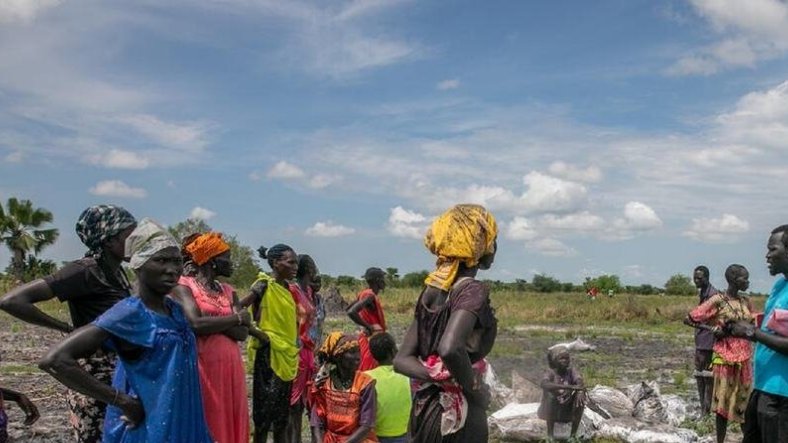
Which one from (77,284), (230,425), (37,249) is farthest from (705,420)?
(37,249)

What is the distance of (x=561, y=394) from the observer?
24.3ft

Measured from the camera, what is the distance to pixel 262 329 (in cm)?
648

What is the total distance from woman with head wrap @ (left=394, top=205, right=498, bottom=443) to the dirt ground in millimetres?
5020

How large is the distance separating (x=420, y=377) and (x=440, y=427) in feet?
0.73

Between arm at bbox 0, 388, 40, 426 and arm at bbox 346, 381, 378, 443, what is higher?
arm at bbox 0, 388, 40, 426

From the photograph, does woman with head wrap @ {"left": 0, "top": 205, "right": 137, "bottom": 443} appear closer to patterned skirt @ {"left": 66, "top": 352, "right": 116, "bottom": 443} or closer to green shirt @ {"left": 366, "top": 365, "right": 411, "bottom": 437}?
patterned skirt @ {"left": 66, "top": 352, "right": 116, "bottom": 443}

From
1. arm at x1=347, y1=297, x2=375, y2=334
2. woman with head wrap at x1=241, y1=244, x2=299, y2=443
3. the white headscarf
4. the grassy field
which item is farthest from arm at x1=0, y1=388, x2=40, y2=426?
arm at x1=347, y1=297, x2=375, y2=334

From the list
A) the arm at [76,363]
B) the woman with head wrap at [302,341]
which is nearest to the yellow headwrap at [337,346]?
the woman with head wrap at [302,341]

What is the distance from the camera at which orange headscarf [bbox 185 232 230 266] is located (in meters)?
5.03

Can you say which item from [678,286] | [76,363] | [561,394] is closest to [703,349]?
[561,394]

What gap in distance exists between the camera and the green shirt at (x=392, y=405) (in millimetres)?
5141

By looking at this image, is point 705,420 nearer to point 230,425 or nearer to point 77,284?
point 230,425

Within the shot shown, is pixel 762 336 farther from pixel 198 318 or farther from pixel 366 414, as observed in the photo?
pixel 198 318

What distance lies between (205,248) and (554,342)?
1591 cm
